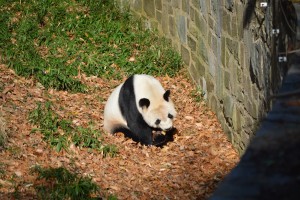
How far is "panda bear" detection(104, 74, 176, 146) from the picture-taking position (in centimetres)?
710

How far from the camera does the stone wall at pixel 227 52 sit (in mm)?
5666

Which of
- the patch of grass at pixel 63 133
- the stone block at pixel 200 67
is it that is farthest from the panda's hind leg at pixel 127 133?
the stone block at pixel 200 67

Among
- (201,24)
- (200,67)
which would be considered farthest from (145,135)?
(201,24)

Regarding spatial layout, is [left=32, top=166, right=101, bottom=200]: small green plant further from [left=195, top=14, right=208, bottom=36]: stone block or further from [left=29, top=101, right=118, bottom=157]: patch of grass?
[left=195, top=14, right=208, bottom=36]: stone block

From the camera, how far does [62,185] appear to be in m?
5.65

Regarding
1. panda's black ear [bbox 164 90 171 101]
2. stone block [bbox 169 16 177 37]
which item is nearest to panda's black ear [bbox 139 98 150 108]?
panda's black ear [bbox 164 90 171 101]

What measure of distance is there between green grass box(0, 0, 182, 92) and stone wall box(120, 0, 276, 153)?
Result: 0.43 m

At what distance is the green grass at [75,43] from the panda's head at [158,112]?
1618mm

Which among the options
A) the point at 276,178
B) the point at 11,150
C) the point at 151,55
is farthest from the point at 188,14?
the point at 276,178

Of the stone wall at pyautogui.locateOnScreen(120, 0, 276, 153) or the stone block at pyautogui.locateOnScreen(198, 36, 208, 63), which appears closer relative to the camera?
the stone wall at pyautogui.locateOnScreen(120, 0, 276, 153)

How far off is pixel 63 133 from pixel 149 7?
3615mm

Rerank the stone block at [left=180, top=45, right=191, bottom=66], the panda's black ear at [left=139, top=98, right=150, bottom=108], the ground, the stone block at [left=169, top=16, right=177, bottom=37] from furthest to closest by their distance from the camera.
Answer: the stone block at [left=169, top=16, right=177, bottom=37] < the stone block at [left=180, top=45, right=191, bottom=66] < the panda's black ear at [left=139, top=98, right=150, bottom=108] < the ground

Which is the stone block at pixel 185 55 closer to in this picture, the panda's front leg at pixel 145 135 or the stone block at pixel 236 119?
the panda's front leg at pixel 145 135

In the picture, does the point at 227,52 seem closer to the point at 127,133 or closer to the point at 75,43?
the point at 127,133
